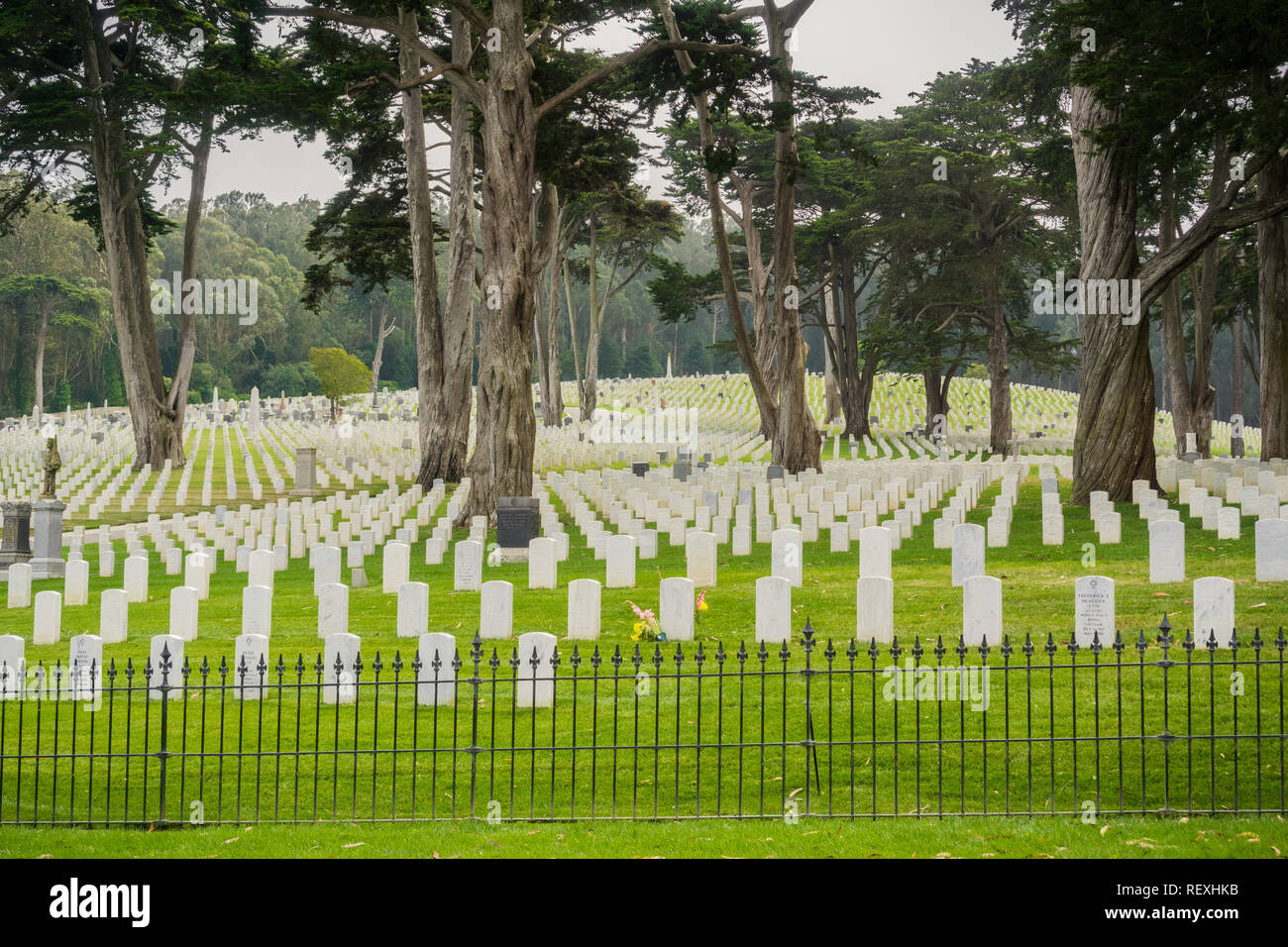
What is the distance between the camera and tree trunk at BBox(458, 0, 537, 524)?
2047 centimetres

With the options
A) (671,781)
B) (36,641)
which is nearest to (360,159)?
(36,641)

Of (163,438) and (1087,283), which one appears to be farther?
(163,438)

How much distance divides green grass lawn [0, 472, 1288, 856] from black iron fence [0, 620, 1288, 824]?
0.03m

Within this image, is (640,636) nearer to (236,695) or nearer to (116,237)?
(236,695)

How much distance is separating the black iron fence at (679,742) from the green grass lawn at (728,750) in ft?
0.11

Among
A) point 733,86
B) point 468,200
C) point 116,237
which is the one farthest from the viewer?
point 116,237

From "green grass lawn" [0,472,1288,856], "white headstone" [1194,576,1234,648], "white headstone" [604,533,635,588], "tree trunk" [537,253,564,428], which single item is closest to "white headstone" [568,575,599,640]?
"green grass lawn" [0,472,1288,856]

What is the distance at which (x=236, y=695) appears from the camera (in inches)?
419

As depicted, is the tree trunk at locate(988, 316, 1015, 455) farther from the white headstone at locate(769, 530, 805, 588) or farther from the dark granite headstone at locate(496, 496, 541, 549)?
the white headstone at locate(769, 530, 805, 588)

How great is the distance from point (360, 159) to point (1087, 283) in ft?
62.3

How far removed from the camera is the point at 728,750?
8867mm

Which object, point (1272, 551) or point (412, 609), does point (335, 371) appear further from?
point (1272, 551)

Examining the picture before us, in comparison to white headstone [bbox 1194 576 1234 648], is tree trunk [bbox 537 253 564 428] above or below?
above

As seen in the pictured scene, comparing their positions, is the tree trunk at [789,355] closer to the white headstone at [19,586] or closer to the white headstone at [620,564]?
the white headstone at [620,564]
